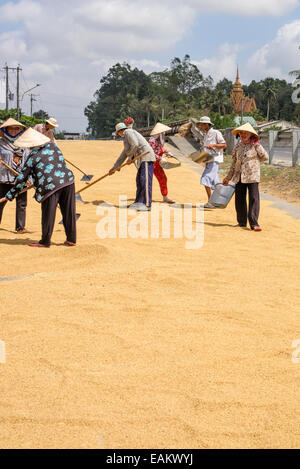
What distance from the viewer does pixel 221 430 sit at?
8.90ft

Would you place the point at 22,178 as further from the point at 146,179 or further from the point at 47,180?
the point at 146,179

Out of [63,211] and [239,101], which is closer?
[63,211]

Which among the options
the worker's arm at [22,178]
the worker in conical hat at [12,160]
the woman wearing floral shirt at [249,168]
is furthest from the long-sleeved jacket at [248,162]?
the worker's arm at [22,178]

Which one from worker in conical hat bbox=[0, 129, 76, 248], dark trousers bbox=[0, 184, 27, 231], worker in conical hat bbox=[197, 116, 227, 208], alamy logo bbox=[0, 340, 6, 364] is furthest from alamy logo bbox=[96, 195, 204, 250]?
alamy logo bbox=[0, 340, 6, 364]

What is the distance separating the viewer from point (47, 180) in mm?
6457

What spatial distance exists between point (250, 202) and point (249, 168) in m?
0.51

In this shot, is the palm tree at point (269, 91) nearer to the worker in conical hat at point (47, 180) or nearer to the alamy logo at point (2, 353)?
the worker in conical hat at point (47, 180)

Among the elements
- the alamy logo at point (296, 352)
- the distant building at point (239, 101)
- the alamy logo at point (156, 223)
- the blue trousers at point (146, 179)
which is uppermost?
the distant building at point (239, 101)

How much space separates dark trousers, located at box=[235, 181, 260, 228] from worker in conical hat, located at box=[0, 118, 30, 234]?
3.23 metres

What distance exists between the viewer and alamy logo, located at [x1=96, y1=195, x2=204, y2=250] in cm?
753

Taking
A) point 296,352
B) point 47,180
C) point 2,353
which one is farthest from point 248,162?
point 2,353

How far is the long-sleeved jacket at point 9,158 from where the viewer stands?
741 centimetres

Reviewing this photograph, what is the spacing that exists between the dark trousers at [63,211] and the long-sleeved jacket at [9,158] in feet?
3.86

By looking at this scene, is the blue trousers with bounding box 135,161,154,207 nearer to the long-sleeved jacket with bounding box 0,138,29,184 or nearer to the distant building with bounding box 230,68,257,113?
the long-sleeved jacket with bounding box 0,138,29,184
